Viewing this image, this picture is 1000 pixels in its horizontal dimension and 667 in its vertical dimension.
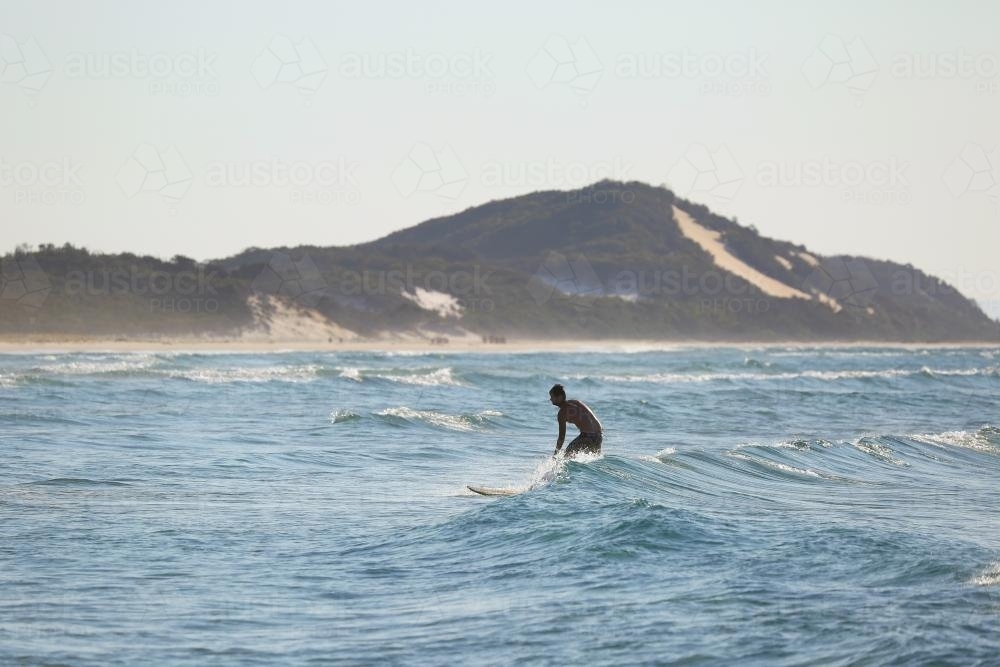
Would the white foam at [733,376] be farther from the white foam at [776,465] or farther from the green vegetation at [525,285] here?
the green vegetation at [525,285]

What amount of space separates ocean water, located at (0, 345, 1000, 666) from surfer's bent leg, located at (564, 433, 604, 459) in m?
0.24

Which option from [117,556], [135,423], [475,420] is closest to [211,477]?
[117,556]

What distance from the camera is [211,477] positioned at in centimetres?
1811

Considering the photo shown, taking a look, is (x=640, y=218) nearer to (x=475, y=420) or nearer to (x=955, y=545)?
(x=475, y=420)

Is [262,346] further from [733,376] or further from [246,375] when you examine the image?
[733,376]

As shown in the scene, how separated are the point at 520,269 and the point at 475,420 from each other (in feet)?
389

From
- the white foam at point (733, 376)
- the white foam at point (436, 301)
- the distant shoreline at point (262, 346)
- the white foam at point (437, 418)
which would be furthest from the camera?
the white foam at point (436, 301)

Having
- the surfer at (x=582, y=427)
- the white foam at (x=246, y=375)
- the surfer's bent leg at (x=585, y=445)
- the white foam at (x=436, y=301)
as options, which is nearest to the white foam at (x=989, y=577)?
the surfer at (x=582, y=427)

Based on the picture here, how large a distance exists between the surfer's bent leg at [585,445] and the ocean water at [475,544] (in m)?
0.24

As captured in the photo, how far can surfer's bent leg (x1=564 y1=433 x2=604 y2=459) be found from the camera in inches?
732

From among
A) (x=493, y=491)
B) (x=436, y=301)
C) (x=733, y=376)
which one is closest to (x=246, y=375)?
(x=733, y=376)

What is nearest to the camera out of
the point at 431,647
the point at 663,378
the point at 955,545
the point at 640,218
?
the point at 431,647

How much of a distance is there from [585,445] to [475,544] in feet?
19.3

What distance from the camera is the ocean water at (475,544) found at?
9156 mm
